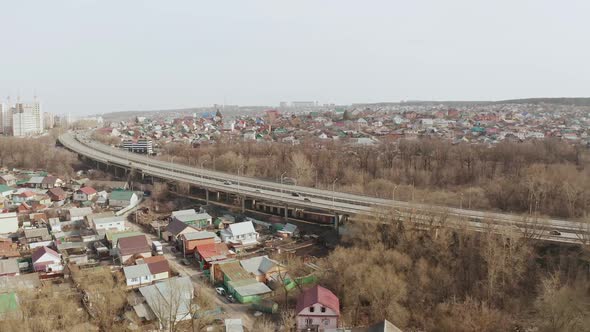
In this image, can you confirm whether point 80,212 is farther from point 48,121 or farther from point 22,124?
point 48,121

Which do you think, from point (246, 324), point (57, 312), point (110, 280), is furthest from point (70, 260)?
point (246, 324)

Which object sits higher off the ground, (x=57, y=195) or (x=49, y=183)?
(x=49, y=183)

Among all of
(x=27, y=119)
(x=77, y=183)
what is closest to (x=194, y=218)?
(x=77, y=183)

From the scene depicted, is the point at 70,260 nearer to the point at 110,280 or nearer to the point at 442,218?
the point at 110,280

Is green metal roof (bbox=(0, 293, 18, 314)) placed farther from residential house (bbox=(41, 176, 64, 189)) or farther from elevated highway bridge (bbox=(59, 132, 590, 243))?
residential house (bbox=(41, 176, 64, 189))

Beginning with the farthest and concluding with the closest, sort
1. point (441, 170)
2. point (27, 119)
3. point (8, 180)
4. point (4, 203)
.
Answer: point (27, 119) → point (8, 180) → point (441, 170) → point (4, 203)

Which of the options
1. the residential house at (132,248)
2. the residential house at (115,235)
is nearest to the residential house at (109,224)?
the residential house at (115,235)

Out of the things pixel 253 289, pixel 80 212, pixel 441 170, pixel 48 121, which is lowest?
pixel 253 289

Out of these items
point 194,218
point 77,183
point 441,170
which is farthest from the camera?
point 77,183
